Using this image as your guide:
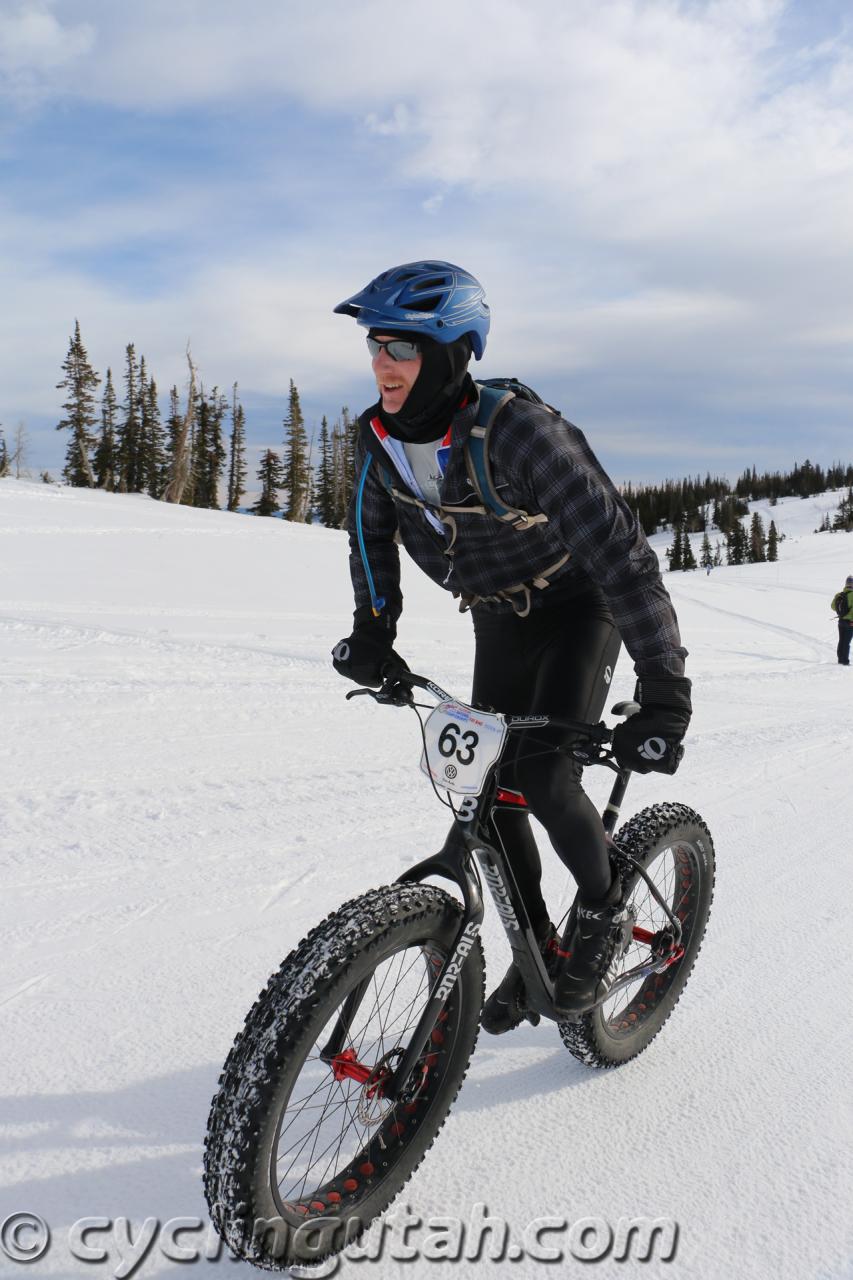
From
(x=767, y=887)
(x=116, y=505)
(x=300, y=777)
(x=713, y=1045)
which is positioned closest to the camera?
(x=713, y=1045)

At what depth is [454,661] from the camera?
12.5 metres

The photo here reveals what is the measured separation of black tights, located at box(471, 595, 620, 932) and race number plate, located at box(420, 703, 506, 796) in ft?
0.79

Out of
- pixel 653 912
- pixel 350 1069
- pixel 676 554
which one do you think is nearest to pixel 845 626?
pixel 653 912

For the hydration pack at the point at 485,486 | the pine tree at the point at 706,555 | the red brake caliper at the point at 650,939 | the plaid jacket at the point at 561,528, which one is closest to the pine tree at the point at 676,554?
the pine tree at the point at 706,555

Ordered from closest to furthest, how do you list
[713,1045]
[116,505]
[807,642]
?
[713,1045]
[807,642]
[116,505]

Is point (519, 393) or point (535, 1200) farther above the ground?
point (519, 393)

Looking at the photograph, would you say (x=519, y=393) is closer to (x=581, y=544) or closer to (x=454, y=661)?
(x=581, y=544)

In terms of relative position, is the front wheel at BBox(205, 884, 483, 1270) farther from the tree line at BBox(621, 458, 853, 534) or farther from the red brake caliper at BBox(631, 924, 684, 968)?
the tree line at BBox(621, 458, 853, 534)

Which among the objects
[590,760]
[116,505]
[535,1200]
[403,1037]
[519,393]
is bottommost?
[535,1200]

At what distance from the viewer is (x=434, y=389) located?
96.9 inches

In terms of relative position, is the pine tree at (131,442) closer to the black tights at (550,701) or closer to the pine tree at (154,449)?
the pine tree at (154,449)

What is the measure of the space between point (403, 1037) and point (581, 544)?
1.52 metres

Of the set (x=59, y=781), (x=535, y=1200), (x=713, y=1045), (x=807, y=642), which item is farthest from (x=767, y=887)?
(x=807, y=642)

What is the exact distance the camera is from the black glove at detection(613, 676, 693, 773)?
231 cm
